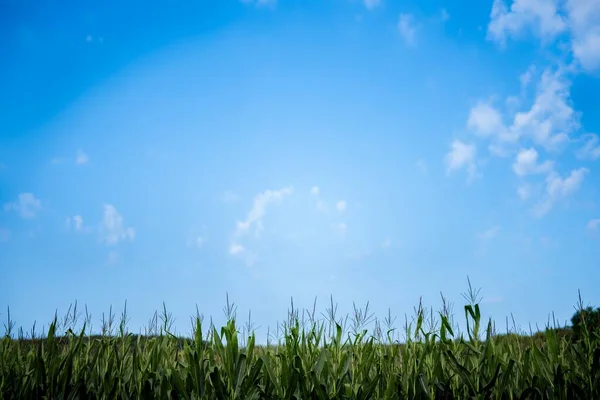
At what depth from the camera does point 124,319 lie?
5488 millimetres

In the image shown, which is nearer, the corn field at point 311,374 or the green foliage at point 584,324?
the corn field at point 311,374

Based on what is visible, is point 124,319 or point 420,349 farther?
point 124,319

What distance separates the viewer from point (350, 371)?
14.8ft

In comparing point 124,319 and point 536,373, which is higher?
point 124,319

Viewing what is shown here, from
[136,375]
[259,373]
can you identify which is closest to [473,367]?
[259,373]

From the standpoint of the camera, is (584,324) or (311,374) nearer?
(311,374)

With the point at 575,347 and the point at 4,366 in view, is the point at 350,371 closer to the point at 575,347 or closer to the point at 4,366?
the point at 575,347

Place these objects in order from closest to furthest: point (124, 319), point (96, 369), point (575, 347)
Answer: point (96, 369), point (575, 347), point (124, 319)

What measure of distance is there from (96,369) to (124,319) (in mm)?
1021

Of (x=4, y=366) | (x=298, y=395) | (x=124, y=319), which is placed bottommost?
(x=298, y=395)

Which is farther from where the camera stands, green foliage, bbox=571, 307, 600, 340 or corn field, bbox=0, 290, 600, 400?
green foliage, bbox=571, 307, 600, 340

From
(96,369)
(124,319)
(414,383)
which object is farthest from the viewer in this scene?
(124,319)

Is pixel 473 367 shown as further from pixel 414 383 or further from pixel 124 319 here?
pixel 124 319

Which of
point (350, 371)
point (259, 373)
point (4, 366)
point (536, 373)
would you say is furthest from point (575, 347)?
point (4, 366)
